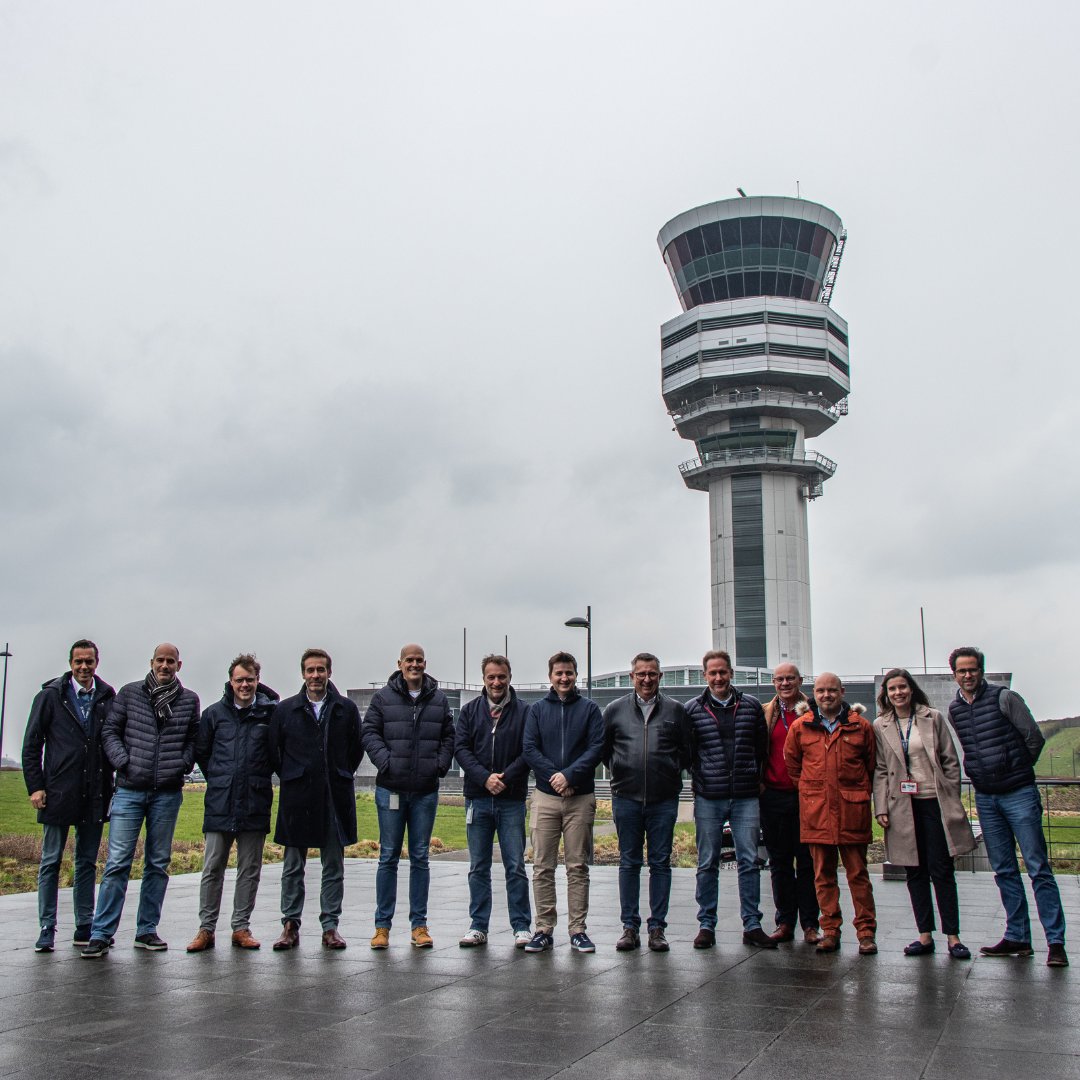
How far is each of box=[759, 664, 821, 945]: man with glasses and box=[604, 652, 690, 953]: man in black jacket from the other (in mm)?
694

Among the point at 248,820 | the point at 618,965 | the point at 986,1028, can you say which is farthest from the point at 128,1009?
the point at 986,1028

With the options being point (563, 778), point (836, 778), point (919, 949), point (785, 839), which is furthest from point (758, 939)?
point (563, 778)

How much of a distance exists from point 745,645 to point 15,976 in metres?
68.1

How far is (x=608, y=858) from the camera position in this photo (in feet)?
68.1

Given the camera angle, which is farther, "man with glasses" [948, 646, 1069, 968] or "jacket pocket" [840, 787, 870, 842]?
"jacket pocket" [840, 787, 870, 842]

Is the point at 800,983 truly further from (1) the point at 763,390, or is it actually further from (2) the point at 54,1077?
(1) the point at 763,390

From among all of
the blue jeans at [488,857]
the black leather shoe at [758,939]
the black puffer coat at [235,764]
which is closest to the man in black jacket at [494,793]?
the blue jeans at [488,857]

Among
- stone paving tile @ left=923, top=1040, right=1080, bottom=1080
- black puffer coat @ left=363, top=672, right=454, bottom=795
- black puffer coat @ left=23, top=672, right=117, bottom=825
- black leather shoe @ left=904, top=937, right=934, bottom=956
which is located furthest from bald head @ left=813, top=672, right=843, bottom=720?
black puffer coat @ left=23, top=672, right=117, bottom=825

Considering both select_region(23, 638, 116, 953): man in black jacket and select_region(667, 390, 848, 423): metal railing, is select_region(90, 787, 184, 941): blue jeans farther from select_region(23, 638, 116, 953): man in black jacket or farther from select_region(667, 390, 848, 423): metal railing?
select_region(667, 390, 848, 423): metal railing

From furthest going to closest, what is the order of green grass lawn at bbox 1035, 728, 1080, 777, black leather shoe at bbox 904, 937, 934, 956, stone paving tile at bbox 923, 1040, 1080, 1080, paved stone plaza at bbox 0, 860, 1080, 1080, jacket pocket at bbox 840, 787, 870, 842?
green grass lawn at bbox 1035, 728, 1080, 777 < jacket pocket at bbox 840, 787, 870, 842 < black leather shoe at bbox 904, 937, 934, 956 < paved stone plaza at bbox 0, 860, 1080, 1080 < stone paving tile at bbox 923, 1040, 1080, 1080

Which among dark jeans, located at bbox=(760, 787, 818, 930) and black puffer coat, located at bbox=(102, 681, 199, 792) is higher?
black puffer coat, located at bbox=(102, 681, 199, 792)

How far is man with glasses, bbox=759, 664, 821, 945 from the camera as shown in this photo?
8.45m

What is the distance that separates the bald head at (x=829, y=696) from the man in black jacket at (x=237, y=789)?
4091 millimetres

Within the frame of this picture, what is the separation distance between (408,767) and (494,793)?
2.19 feet
